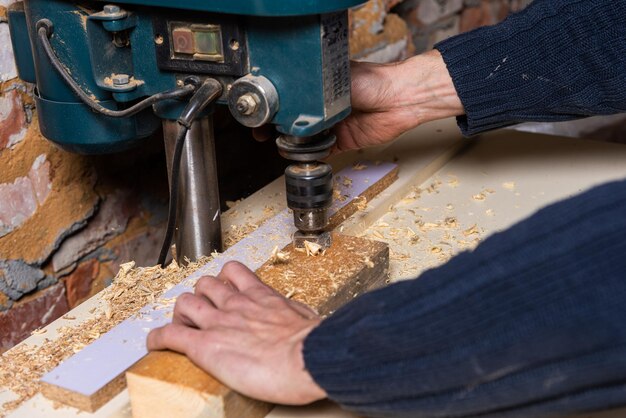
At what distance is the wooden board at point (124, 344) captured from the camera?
2.93 ft

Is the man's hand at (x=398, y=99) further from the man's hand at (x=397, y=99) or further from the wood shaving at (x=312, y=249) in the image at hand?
the wood shaving at (x=312, y=249)

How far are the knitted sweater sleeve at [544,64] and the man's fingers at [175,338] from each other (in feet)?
2.14

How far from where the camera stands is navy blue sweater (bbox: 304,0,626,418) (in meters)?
0.75

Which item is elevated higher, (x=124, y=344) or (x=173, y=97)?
(x=173, y=97)

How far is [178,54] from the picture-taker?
0.99m

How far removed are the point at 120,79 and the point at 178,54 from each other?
0.10 meters

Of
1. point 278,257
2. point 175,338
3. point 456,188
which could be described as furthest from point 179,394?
point 456,188

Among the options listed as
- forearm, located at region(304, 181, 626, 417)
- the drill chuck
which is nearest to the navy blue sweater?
forearm, located at region(304, 181, 626, 417)

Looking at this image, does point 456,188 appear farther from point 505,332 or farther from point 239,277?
point 505,332

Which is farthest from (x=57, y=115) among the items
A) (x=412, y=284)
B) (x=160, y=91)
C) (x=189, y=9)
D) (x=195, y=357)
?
(x=412, y=284)

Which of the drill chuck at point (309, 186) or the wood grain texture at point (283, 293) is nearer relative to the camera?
the wood grain texture at point (283, 293)

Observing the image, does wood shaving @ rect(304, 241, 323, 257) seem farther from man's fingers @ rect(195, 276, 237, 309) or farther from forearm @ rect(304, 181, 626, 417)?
forearm @ rect(304, 181, 626, 417)

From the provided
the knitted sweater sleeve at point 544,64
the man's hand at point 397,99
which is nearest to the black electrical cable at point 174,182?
the man's hand at point 397,99

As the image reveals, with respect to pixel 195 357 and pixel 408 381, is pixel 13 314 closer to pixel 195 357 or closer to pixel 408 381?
pixel 195 357
